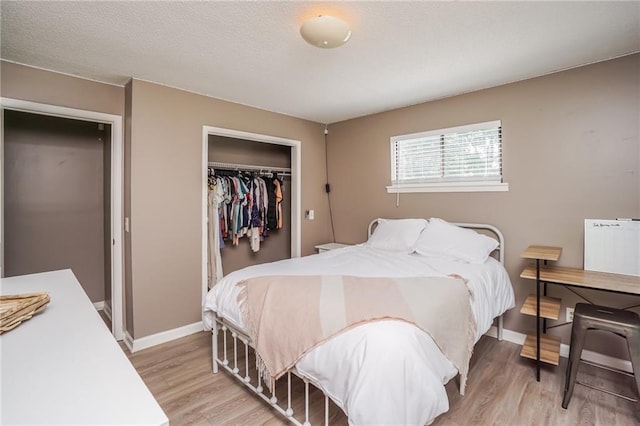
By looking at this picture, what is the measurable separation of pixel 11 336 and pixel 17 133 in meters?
3.24

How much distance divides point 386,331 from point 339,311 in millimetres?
266

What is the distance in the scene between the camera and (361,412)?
1.23 metres

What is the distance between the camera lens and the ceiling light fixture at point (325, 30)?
1700 millimetres

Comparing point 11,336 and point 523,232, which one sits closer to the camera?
point 11,336

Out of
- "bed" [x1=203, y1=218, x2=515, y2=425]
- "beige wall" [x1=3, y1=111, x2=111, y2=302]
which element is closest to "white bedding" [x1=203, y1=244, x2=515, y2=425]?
"bed" [x1=203, y1=218, x2=515, y2=425]

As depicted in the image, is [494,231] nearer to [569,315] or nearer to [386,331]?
[569,315]

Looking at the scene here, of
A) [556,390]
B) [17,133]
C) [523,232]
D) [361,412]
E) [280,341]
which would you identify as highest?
[17,133]

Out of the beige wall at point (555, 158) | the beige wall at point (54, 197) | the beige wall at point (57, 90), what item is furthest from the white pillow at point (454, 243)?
the beige wall at point (54, 197)

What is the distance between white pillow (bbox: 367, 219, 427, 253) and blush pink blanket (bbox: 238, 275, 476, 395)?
101cm

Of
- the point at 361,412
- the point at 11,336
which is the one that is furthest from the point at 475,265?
the point at 11,336

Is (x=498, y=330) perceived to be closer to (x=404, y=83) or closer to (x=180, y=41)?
(x=404, y=83)

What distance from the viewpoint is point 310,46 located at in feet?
7.04

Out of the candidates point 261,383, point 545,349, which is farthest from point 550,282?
point 261,383

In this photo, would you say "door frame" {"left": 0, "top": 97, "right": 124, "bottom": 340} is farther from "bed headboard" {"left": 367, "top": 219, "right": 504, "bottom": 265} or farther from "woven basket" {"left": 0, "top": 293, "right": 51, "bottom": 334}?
"bed headboard" {"left": 367, "top": 219, "right": 504, "bottom": 265}
